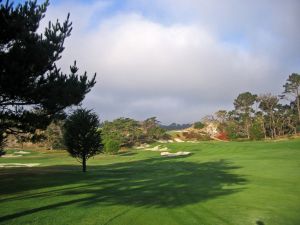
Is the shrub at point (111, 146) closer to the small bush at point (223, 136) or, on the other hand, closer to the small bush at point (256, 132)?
the small bush at point (256, 132)

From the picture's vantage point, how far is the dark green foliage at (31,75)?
1533 cm

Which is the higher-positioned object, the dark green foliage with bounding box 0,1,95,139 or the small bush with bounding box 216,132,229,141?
the dark green foliage with bounding box 0,1,95,139

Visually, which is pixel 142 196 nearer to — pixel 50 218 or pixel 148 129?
pixel 50 218

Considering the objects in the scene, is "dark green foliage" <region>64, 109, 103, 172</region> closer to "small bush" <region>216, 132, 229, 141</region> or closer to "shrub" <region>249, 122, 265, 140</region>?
"shrub" <region>249, 122, 265, 140</region>

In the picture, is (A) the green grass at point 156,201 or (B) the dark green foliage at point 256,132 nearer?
(A) the green grass at point 156,201

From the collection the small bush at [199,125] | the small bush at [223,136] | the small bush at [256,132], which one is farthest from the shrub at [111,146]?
the small bush at [199,125]

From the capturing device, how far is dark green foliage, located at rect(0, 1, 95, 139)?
1533 centimetres

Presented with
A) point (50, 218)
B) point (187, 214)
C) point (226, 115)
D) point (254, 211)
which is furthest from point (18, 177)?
point (226, 115)

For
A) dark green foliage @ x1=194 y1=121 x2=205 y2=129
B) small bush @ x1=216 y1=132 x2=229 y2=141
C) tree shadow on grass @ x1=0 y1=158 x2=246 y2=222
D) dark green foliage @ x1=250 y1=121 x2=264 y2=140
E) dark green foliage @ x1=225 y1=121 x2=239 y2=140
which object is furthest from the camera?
dark green foliage @ x1=194 y1=121 x2=205 y2=129

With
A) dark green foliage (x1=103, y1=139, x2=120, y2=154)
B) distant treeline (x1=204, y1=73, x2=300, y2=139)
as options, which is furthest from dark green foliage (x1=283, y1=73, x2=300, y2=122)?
dark green foliage (x1=103, y1=139, x2=120, y2=154)

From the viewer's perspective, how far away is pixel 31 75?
671 inches

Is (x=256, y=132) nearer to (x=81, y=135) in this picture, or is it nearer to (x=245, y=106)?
(x=245, y=106)

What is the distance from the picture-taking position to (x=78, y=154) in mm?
35781

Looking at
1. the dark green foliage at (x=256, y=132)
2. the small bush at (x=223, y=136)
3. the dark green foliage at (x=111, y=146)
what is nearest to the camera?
the dark green foliage at (x=111, y=146)
